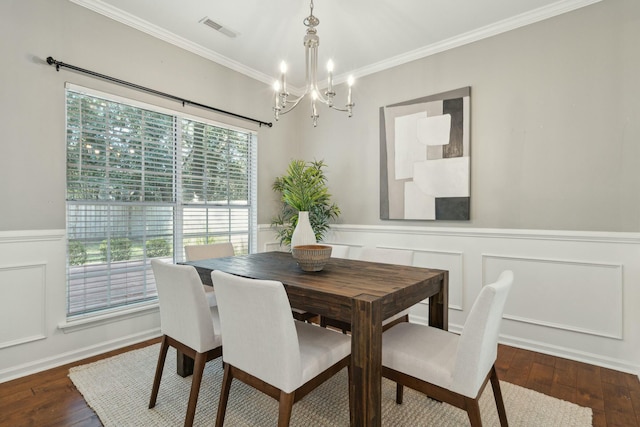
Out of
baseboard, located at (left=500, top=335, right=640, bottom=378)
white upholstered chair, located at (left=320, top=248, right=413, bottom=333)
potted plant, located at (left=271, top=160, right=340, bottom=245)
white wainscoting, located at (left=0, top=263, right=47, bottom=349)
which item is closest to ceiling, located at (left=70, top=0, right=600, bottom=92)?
potted plant, located at (left=271, top=160, right=340, bottom=245)

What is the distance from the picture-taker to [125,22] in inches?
106

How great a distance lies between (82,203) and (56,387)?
1.28 m

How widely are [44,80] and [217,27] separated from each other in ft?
4.52

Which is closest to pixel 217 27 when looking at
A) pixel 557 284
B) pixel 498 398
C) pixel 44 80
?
pixel 44 80

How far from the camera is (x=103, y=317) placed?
8.45ft

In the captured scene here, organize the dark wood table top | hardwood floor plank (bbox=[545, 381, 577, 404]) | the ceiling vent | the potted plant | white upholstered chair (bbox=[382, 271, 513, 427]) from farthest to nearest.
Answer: the potted plant < the ceiling vent < hardwood floor plank (bbox=[545, 381, 577, 404]) < the dark wood table top < white upholstered chair (bbox=[382, 271, 513, 427])

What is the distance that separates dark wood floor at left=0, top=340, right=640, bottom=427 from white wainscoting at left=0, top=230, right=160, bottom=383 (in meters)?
0.11

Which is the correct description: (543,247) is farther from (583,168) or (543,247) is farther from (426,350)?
(426,350)

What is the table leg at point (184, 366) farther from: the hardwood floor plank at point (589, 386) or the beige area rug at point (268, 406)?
the hardwood floor plank at point (589, 386)

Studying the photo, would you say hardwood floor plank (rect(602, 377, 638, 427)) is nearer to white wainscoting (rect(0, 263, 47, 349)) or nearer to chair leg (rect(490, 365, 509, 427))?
chair leg (rect(490, 365, 509, 427))

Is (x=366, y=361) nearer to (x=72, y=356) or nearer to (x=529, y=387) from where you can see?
(x=529, y=387)

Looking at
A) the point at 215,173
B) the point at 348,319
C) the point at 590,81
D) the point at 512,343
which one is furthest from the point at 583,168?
the point at 215,173

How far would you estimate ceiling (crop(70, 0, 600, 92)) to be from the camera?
2.53 meters

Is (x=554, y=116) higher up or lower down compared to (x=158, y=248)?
higher up
